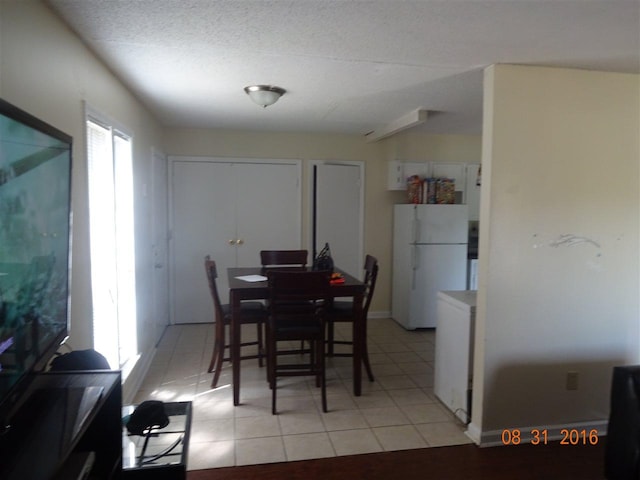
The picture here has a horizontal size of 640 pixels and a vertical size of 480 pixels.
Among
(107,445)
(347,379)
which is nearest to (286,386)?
(347,379)

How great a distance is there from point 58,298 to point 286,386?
2.24 meters

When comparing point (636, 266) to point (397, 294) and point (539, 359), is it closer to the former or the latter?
point (539, 359)

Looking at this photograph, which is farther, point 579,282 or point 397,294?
point 397,294

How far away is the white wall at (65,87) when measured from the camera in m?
1.50

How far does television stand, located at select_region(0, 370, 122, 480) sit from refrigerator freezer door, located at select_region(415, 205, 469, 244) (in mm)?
3880

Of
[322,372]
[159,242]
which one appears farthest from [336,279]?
[159,242]

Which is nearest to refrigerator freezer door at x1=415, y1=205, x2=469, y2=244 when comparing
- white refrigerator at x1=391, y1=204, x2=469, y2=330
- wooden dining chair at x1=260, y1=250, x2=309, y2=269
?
white refrigerator at x1=391, y1=204, x2=469, y2=330

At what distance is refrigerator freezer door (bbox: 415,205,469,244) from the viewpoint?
4836mm

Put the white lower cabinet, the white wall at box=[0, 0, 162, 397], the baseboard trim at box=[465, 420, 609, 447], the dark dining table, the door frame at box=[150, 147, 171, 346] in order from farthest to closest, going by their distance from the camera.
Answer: the door frame at box=[150, 147, 171, 346], the dark dining table, the white lower cabinet, the baseboard trim at box=[465, 420, 609, 447], the white wall at box=[0, 0, 162, 397]

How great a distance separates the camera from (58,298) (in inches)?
59.2

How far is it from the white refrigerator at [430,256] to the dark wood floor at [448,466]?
238cm

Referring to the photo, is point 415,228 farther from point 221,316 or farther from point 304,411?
point 304,411
